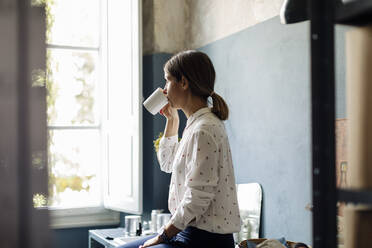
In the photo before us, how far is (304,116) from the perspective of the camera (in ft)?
8.64

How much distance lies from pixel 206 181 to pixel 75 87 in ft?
9.73

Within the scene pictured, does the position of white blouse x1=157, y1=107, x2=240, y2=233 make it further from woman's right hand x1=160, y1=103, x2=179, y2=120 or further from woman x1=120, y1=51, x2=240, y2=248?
woman's right hand x1=160, y1=103, x2=179, y2=120

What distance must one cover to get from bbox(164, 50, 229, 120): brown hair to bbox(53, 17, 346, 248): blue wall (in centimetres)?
65

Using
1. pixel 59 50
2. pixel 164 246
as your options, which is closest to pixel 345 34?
pixel 164 246

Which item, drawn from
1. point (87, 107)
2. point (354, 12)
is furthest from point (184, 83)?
point (87, 107)

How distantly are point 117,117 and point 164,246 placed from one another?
7.30ft

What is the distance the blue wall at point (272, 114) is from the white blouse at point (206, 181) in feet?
2.33

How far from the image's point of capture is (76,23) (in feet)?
15.1

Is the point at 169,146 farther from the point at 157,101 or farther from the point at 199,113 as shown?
the point at 199,113

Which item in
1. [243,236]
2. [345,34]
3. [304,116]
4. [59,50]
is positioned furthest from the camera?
[59,50]

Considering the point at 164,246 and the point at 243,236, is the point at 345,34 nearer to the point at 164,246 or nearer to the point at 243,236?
the point at 164,246

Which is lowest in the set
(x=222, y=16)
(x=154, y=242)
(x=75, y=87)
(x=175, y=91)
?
(x=154, y=242)

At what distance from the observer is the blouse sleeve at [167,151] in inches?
103

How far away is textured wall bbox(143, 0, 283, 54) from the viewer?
364cm
